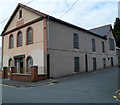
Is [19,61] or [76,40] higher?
[76,40]

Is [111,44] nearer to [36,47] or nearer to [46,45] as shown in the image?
[46,45]

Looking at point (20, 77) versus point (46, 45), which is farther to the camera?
point (46, 45)

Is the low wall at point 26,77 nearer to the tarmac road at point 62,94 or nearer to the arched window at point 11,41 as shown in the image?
the tarmac road at point 62,94

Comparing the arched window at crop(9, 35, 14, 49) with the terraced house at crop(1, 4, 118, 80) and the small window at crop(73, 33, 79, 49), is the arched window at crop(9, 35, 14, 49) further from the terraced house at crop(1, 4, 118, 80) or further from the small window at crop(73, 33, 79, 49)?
the small window at crop(73, 33, 79, 49)

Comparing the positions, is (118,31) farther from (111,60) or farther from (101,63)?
(101,63)

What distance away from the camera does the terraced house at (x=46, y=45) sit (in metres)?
13.4

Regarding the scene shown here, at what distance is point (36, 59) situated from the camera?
13.9 m

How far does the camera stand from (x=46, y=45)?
1308 cm

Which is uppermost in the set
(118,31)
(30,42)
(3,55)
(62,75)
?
(118,31)

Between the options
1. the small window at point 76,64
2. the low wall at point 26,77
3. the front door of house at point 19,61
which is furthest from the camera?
the small window at point 76,64

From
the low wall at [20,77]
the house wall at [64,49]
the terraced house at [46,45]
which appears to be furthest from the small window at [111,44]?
the low wall at [20,77]

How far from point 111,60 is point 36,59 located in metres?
19.6

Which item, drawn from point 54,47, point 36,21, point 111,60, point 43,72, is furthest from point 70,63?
point 111,60

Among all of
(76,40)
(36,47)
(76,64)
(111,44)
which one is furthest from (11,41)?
(111,44)
